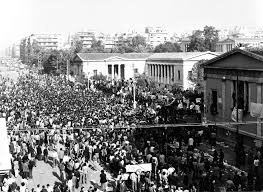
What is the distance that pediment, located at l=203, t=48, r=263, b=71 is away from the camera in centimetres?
2789

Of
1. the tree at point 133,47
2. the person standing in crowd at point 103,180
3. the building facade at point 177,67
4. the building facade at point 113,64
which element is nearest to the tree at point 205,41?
the tree at point 133,47

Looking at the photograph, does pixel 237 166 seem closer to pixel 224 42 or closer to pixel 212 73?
pixel 212 73

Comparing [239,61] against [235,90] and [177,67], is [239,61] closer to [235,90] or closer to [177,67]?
[235,90]

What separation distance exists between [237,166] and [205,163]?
3053 mm

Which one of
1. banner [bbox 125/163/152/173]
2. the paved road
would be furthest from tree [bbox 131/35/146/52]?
banner [bbox 125/163/152/173]

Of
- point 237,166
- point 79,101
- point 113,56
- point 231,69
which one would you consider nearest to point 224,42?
point 113,56

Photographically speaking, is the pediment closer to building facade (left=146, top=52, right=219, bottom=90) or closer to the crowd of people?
the crowd of people

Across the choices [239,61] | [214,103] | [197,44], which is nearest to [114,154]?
[239,61]

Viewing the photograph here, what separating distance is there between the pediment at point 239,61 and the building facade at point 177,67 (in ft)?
98.2

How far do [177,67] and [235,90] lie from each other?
35.9m

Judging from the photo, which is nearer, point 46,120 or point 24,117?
point 46,120

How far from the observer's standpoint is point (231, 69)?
31.1 meters

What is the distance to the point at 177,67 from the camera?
218ft

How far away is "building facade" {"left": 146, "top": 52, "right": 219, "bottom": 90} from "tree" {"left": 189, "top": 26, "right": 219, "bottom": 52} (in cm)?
2703
